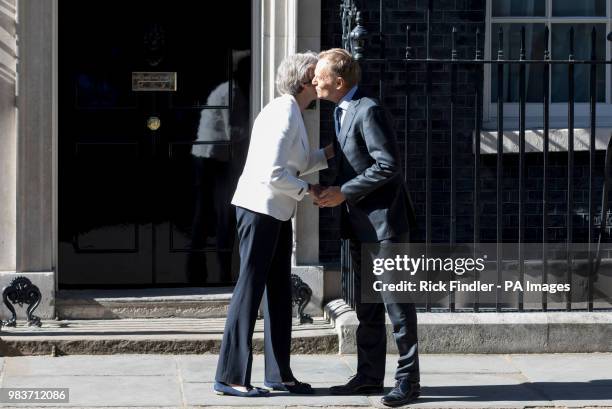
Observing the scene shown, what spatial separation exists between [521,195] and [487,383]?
55.7 inches

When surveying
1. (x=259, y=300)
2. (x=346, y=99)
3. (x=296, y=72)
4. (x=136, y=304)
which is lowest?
(x=136, y=304)

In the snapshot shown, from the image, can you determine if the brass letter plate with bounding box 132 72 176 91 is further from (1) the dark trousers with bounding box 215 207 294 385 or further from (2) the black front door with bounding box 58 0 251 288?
(1) the dark trousers with bounding box 215 207 294 385

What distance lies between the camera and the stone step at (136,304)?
821cm

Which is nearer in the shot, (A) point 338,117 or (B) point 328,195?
(B) point 328,195

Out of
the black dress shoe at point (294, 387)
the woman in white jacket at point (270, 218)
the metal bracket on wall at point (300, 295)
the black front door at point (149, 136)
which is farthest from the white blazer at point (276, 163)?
the black front door at point (149, 136)

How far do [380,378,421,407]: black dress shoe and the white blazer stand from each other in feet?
3.33

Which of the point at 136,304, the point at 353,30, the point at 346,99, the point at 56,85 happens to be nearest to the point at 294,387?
the point at 346,99

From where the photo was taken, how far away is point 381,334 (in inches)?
257

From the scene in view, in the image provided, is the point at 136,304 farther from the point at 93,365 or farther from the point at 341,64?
the point at 341,64

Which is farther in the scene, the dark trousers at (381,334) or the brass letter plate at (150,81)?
the brass letter plate at (150,81)

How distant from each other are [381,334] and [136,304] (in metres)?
2.29

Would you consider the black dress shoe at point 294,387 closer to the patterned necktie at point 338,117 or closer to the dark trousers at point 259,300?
the dark trousers at point 259,300

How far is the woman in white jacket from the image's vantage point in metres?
6.33

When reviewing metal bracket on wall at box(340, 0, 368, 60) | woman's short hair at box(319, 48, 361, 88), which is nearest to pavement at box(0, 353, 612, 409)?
woman's short hair at box(319, 48, 361, 88)
